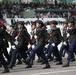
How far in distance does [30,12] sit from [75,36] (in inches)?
975

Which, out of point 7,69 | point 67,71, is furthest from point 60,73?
point 7,69

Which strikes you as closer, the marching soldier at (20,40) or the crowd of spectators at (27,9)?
the marching soldier at (20,40)

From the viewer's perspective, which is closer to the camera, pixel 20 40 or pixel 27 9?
pixel 20 40

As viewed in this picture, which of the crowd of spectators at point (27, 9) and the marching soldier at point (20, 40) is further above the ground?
the crowd of spectators at point (27, 9)

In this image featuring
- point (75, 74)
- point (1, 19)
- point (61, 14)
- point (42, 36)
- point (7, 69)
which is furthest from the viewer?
point (61, 14)

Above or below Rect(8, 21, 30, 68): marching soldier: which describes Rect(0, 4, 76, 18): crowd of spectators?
above

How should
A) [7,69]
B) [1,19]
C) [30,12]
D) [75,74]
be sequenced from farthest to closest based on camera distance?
[30,12]
[1,19]
[7,69]
[75,74]

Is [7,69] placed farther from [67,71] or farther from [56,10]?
[56,10]

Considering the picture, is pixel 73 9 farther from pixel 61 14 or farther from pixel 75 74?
pixel 75 74

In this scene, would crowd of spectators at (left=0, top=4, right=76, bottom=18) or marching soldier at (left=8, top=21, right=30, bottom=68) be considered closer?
marching soldier at (left=8, top=21, right=30, bottom=68)

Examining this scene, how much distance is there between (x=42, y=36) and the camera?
10938 millimetres

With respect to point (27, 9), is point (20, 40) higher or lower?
lower

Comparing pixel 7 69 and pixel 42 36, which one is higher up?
pixel 42 36

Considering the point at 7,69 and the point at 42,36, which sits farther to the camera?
the point at 42,36
